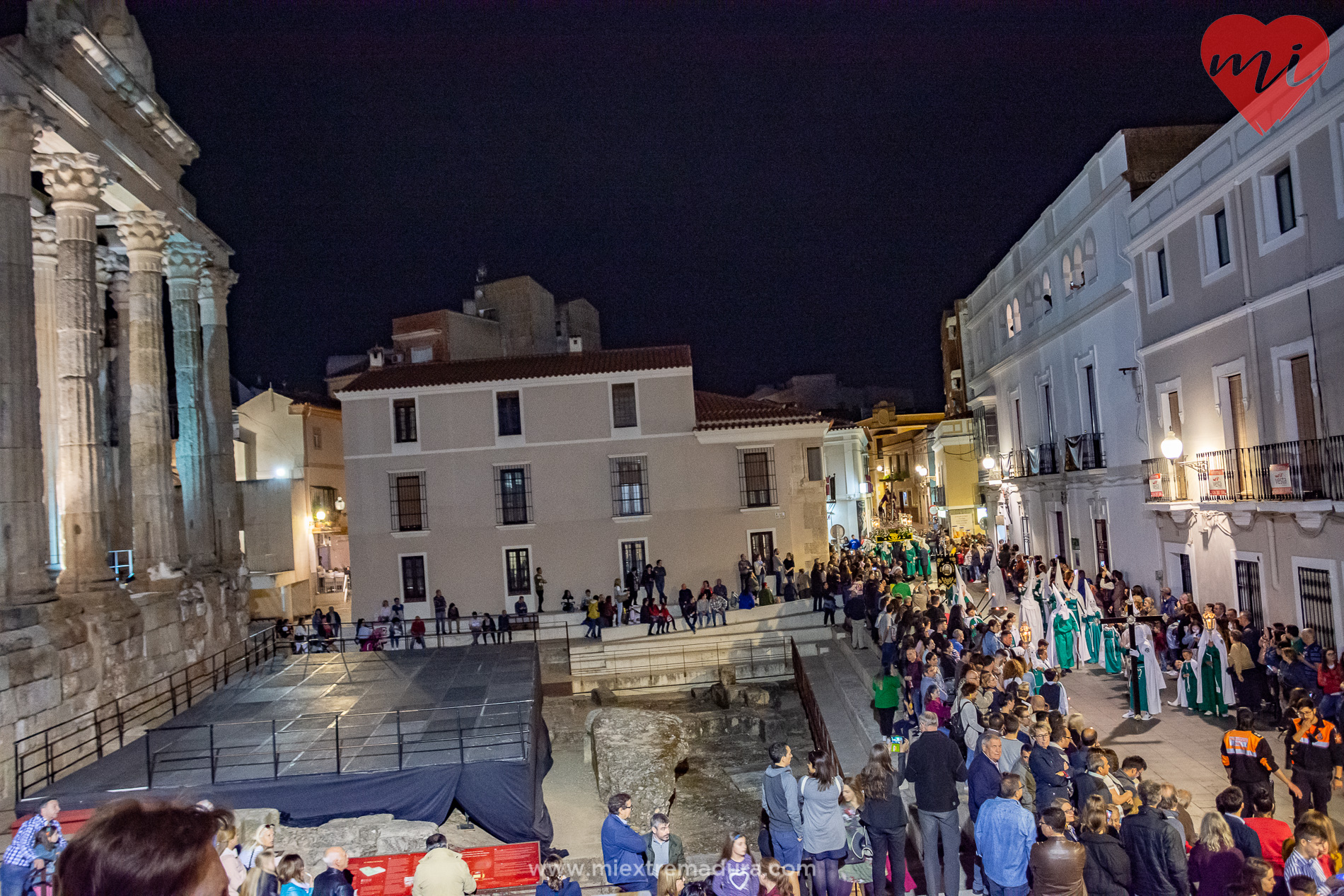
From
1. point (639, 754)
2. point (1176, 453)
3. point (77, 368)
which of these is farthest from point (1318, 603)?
point (77, 368)

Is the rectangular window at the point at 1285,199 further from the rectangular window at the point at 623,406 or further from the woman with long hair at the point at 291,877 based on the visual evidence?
the rectangular window at the point at 623,406

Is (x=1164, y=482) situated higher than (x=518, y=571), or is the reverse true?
(x=1164, y=482)

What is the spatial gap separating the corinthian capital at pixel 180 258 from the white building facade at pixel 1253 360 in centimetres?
2006

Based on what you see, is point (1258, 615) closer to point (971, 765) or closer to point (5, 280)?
point (971, 765)

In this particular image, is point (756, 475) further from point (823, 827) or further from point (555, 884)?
point (555, 884)

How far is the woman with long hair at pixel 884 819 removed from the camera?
6828mm

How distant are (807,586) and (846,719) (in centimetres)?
1136

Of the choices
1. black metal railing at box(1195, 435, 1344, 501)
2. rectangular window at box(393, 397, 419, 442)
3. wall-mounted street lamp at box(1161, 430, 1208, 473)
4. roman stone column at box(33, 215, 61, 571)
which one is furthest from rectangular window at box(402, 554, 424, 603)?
black metal railing at box(1195, 435, 1344, 501)

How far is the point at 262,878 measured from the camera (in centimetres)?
627

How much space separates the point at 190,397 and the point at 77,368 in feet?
16.3

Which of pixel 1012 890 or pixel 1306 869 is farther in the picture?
pixel 1012 890

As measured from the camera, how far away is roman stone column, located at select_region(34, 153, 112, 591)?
14.0 meters

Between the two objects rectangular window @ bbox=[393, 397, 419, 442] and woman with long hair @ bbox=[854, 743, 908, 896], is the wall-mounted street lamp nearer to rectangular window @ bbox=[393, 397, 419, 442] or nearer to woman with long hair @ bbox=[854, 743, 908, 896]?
woman with long hair @ bbox=[854, 743, 908, 896]

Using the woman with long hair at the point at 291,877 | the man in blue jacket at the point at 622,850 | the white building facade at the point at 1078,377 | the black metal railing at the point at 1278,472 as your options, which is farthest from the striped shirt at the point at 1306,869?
the white building facade at the point at 1078,377
